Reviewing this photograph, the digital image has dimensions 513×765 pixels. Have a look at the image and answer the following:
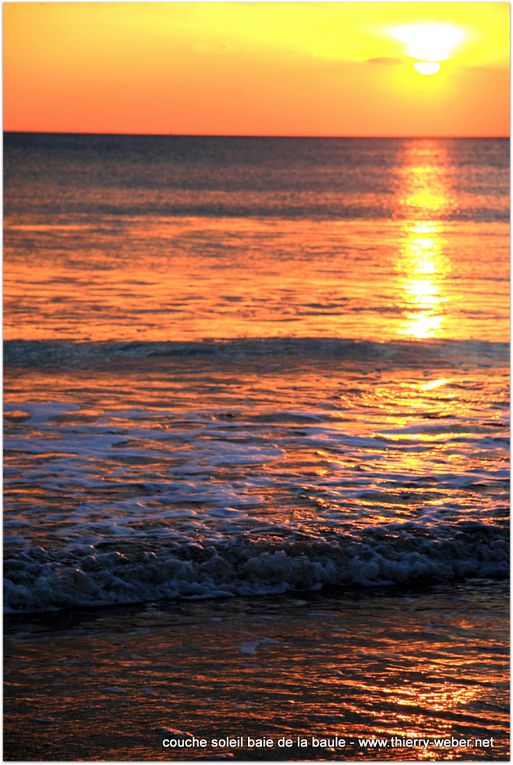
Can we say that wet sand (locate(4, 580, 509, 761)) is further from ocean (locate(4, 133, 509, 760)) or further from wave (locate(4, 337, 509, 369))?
wave (locate(4, 337, 509, 369))

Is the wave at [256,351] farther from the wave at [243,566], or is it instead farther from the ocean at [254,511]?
the wave at [243,566]

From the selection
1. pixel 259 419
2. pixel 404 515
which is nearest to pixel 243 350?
pixel 259 419

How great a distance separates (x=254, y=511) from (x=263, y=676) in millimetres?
2751

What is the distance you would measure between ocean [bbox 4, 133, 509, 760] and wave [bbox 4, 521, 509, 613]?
0.06 feet

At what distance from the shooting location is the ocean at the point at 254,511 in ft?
17.7

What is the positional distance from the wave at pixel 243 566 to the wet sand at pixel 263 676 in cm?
21

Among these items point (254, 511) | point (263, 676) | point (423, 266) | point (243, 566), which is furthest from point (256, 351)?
point (423, 266)

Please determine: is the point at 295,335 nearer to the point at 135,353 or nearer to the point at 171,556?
the point at 135,353

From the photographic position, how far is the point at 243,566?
7234 mm

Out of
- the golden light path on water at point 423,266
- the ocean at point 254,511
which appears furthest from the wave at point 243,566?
the golden light path on water at point 423,266

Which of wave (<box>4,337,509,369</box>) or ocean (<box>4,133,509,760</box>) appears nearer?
ocean (<box>4,133,509,760</box>)

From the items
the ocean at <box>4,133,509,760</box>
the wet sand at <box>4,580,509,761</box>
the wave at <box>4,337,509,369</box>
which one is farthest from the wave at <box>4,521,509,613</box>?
the wave at <box>4,337,509,369</box>

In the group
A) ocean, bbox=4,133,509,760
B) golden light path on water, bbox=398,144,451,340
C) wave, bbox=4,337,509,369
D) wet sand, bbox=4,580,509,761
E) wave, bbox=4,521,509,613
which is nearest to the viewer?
wet sand, bbox=4,580,509,761

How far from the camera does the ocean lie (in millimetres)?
5406
